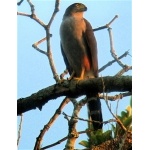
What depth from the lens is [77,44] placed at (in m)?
2.29

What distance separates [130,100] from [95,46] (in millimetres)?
519

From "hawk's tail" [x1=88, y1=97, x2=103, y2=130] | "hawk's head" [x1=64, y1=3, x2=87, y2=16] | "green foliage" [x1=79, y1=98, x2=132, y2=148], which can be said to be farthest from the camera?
"hawk's head" [x1=64, y1=3, x2=87, y2=16]

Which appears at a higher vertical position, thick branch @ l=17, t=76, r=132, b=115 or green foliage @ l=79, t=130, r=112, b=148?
thick branch @ l=17, t=76, r=132, b=115

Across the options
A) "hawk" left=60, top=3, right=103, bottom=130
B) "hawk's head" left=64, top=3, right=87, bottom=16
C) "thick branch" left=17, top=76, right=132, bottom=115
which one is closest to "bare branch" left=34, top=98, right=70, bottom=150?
"thick branch" left=17, top=76, right=132, bottom=115

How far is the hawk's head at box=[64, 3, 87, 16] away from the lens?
2139 mm

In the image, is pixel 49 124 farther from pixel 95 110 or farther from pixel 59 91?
pixel 95 110

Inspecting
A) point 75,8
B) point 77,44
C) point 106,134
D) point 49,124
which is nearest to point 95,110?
point 49,124

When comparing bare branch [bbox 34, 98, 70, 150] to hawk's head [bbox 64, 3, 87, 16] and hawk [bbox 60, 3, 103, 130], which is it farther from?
hawk's head [bbox 64, 3, 87, 16]

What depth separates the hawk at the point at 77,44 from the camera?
2.21m

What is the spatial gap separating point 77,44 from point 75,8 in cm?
22

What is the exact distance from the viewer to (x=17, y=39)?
193 centimetres

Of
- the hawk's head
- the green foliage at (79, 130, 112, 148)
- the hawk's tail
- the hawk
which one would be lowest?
the green foliage at (79, 130, 112, 148)
